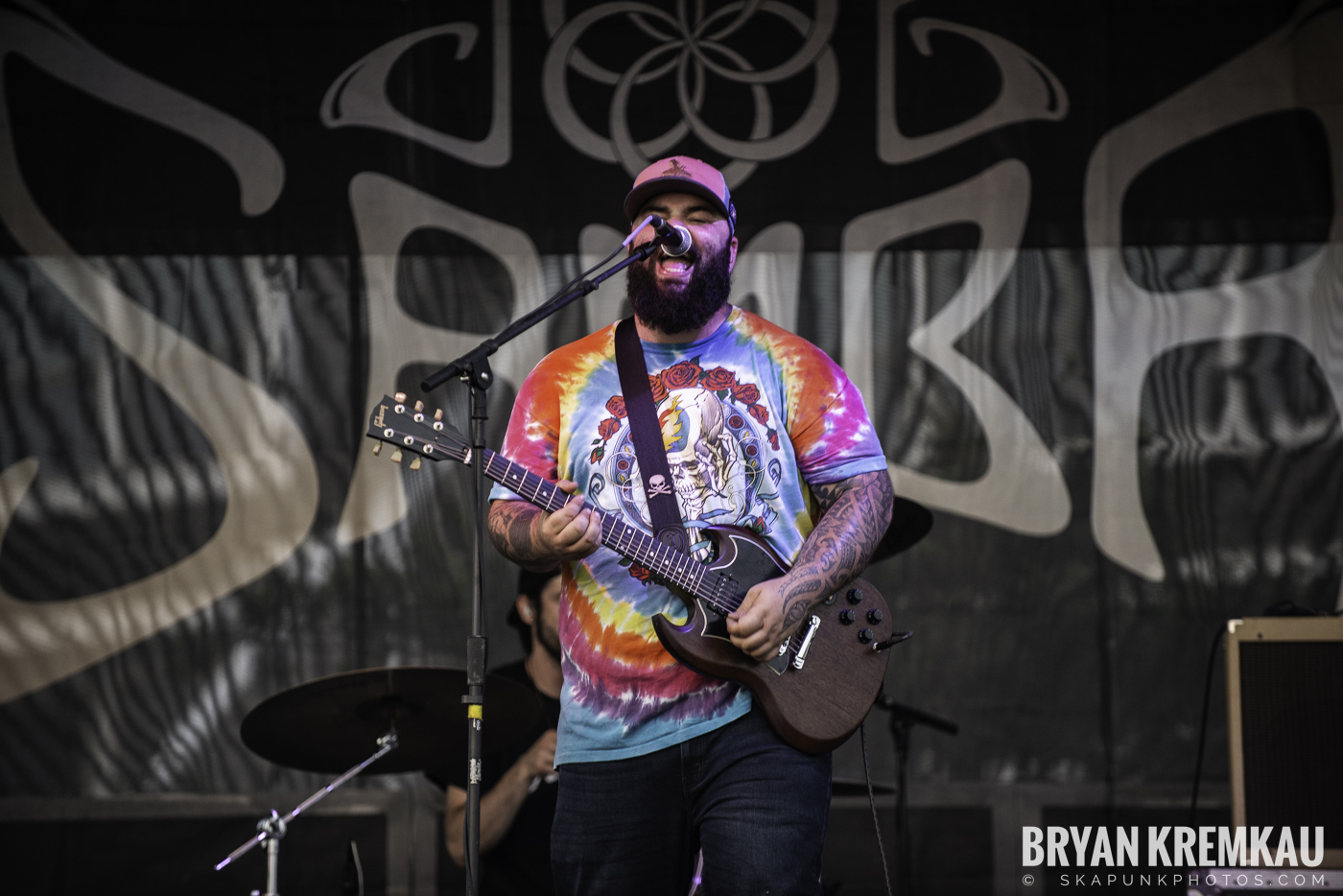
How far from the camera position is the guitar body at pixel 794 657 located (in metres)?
2.39

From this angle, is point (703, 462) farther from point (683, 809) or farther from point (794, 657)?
point (683, 809)

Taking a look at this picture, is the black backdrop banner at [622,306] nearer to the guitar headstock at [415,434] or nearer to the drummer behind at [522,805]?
the drummer behind at [522,805]

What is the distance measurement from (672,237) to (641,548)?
676 mm

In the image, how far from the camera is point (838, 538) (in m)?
2.51

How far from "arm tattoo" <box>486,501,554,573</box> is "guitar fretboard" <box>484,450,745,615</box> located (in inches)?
1.8

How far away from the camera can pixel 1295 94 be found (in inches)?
183

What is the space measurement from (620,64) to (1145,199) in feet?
6.88

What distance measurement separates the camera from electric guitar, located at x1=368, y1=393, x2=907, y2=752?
2.40 metres

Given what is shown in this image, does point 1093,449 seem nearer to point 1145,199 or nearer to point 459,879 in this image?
point 1145,199

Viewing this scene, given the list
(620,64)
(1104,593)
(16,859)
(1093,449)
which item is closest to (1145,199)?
(1093,449)

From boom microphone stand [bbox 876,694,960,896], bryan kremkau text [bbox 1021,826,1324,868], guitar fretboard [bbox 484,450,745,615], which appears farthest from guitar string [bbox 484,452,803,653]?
bryan kremkau text [bbox 1021,826,1324,868]

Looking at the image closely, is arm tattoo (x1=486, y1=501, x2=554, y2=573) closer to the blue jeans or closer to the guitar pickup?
Answer: the blue jeans

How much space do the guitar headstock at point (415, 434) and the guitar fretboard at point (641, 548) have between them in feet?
0.25

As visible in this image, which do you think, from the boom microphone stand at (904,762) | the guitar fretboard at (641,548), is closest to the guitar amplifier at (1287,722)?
the boom microphone stand at (904,762)
